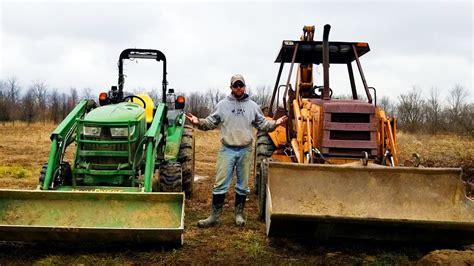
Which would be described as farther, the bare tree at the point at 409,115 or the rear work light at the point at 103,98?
the bare tree at the point at 409,115

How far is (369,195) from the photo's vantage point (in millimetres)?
5211

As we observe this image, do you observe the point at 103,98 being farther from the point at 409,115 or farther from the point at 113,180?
the point at 409,115

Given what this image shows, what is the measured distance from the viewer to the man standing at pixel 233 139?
6207mm

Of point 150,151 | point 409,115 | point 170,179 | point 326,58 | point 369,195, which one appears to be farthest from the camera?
point 409,115

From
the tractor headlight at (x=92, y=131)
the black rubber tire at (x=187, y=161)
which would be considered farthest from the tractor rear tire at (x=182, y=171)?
the tractor headlight at (x=92, y=131)

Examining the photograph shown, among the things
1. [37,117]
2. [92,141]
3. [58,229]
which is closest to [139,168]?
[92,141]

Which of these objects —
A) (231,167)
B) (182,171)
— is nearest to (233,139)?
(231,167)

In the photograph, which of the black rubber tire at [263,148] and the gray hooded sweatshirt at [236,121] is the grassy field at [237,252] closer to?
the gray hooded sweatshirt at [236,121]

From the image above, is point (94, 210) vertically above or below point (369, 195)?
below

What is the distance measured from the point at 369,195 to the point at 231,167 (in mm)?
1851

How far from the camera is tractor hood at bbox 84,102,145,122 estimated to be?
6246mm

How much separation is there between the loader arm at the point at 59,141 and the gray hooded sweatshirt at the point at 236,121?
5.66 feet

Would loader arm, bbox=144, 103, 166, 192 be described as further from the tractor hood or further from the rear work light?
the rear work light

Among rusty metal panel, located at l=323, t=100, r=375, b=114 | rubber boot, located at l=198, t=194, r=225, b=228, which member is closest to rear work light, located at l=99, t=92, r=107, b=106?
rubber boot, located at l=198, t=194, r=225, b=228
